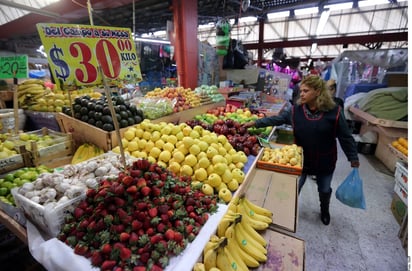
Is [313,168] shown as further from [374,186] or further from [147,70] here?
[147,70]

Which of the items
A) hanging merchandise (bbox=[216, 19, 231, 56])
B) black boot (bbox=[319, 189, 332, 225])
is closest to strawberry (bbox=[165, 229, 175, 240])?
black boot (bbox=[319, 189, 332, 225])

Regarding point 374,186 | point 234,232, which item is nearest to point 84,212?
point 234,232

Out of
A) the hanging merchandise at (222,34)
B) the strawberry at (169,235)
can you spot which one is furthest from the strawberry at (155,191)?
the hanging merchandise at (222,34)

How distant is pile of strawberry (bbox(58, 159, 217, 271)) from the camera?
3.00 ft

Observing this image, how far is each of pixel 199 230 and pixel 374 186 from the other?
12.7 feet

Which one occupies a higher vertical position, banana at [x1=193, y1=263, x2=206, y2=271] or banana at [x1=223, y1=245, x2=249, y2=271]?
banana at [x1=193, y1=263, x2=206, y2=271]

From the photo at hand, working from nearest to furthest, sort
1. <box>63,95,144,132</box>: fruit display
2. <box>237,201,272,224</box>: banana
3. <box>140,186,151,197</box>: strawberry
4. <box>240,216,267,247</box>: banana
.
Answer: <box>140,186,151,197</box>: strawberry → <box>240,216,267,247</box>: banana → <box>237,201,272,224</box>: banana → <box>63,95,144,132</box>: fruit display

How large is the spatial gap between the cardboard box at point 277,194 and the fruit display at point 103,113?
57.1 inches

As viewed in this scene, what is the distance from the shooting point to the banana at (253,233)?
1315 mm

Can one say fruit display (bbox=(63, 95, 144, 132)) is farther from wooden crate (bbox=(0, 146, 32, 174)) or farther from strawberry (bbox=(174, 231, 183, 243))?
strawberry (bbox=(174, 231, 183, 243))

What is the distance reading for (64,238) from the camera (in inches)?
40.9

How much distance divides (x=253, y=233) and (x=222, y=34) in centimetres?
463

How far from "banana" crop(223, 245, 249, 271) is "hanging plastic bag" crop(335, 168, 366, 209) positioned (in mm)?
1682

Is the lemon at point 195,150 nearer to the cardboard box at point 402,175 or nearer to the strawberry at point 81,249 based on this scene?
the strawberry at point 81,249
